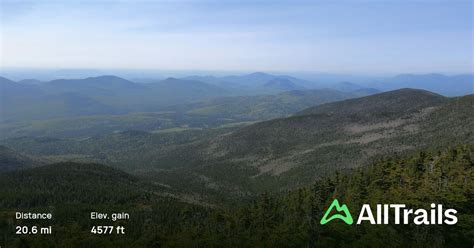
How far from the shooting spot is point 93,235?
3713 inches

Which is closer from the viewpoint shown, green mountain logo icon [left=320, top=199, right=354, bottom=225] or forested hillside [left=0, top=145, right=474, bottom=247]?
forested hillside [left=0, top=145, right=474, bottom=247]

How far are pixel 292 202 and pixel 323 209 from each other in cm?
2006

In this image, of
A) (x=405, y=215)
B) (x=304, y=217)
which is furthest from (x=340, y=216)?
(x=405, y=215)

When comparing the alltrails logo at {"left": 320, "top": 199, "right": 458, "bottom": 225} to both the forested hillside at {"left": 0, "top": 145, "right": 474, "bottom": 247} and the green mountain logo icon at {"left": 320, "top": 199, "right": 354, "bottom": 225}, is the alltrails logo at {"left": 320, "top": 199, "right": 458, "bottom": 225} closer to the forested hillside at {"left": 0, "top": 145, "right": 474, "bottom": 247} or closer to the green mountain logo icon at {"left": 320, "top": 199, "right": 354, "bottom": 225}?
the green mountain logo icon at {"left": 320, "top": 199, "right": 354, "bottom": 225}

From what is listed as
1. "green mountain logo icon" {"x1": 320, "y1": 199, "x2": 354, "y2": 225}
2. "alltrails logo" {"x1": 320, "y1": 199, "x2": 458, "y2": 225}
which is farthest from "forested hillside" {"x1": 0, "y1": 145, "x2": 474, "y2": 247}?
"green mountain logo icon" {"x1": 320, "y1": 199, "x2": 354, "y2": 225}

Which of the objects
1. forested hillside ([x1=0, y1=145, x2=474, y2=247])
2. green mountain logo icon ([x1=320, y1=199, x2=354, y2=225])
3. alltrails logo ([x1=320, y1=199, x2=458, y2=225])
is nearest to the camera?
forested hillside ([x1=0, y1=145, x2=474, y2=247])

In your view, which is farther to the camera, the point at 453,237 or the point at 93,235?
the point at 93,235

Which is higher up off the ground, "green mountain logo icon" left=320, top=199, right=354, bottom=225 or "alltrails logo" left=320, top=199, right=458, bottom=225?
"alltrails logo" left=320, top=199, right=458, bottom=225

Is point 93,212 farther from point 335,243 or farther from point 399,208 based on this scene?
point 399,208

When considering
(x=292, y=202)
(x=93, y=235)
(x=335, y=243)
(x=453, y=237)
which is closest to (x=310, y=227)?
(x=335, y=243)

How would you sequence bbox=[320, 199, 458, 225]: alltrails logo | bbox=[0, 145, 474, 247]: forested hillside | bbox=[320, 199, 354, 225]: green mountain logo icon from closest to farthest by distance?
bbox=[0, 145, 474, 247]: forested hillside < bbox=[320, 199, 458, 225]: alltrails logo < bbox=[320, 199, 354, 225]: green mountain logo icon

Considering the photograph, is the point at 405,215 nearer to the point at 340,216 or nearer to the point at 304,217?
the point at 340,216

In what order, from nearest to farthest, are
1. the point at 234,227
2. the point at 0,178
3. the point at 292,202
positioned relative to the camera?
the point at 234,227, the point at 292,202, the point at 0,178

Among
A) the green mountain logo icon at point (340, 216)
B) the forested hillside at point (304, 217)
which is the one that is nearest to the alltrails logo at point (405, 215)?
the green mountain logo icon at point (340, 216)
